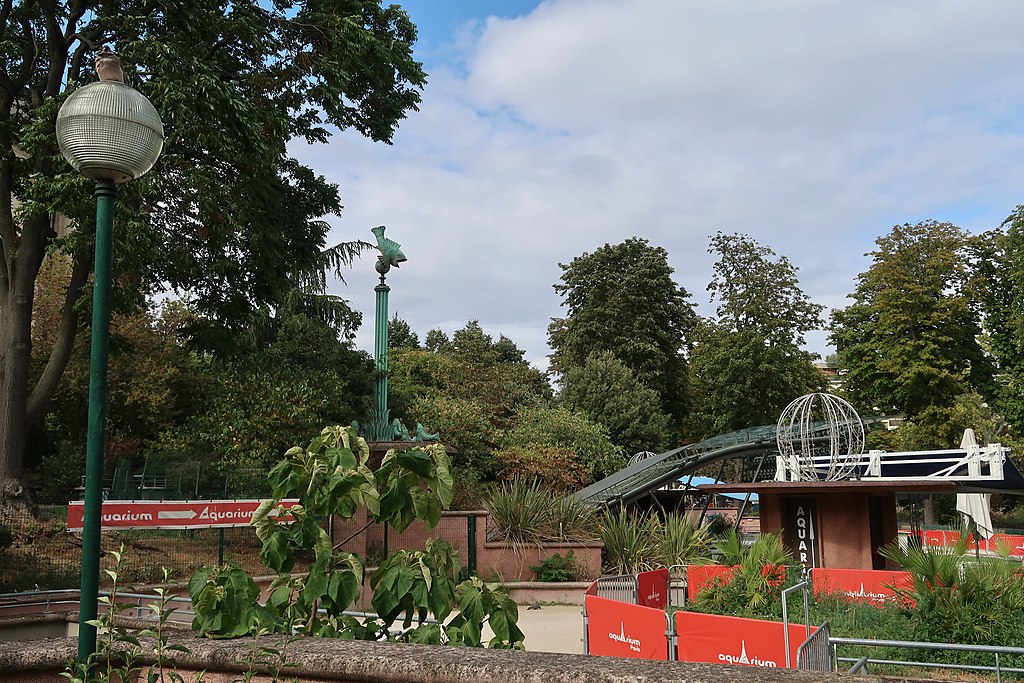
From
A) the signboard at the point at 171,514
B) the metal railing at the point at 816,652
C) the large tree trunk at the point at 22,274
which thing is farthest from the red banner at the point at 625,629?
the large tree trunk at the point at 22,274

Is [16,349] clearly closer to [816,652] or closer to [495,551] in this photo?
[495,551]

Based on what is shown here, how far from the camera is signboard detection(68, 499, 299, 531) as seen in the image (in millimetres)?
15203

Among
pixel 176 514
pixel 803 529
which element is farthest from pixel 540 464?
pixel 176 514

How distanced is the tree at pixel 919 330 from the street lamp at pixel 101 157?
40.8 meters

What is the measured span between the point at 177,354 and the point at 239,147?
13865 mm

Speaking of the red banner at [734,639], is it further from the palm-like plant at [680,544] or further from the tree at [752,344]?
the tree at [752,344]

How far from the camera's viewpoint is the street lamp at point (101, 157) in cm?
383

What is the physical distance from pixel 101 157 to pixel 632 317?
46.2 m

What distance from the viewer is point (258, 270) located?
20594 millimetres

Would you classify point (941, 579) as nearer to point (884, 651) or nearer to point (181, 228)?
point (884, 651)

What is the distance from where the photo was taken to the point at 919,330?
41281mm

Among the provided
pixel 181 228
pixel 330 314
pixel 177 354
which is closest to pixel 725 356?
pixel 330 314

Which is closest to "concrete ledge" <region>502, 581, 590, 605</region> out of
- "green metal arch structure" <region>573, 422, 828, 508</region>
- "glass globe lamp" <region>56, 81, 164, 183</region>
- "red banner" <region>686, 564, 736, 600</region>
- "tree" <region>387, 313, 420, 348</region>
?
"red banner" <region>686, 564, 736, 600</region>

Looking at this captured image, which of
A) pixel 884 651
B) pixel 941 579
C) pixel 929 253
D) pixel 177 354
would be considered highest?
pixel 929 253
